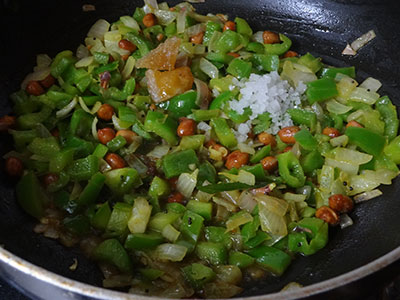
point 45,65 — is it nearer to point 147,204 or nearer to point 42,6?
point 42,6

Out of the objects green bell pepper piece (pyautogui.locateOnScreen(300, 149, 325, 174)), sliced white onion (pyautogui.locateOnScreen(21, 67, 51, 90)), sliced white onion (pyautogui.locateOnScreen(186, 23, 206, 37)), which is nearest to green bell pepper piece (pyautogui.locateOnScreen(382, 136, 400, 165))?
green bell pepper piece (pyautogui.locateOnScreen(300, 149, 325, 174))

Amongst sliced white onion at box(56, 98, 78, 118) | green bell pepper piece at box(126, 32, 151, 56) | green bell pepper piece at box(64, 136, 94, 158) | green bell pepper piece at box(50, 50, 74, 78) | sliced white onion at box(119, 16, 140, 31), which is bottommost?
green bell pepper piece at box(64, 136, 94, 158)

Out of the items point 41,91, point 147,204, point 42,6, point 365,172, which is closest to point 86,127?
point 41,91

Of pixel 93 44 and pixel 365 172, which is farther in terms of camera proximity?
pixel 93 44

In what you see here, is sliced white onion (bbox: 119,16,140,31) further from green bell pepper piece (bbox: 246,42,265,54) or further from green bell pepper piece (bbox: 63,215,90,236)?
green bell pepper piece (bbox: 63,215,90,236)

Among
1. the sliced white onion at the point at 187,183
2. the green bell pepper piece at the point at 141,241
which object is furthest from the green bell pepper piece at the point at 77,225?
the sliced white onion at the point at 187,183

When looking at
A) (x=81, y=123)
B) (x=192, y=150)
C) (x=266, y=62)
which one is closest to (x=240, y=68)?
(x=266, y=62)
